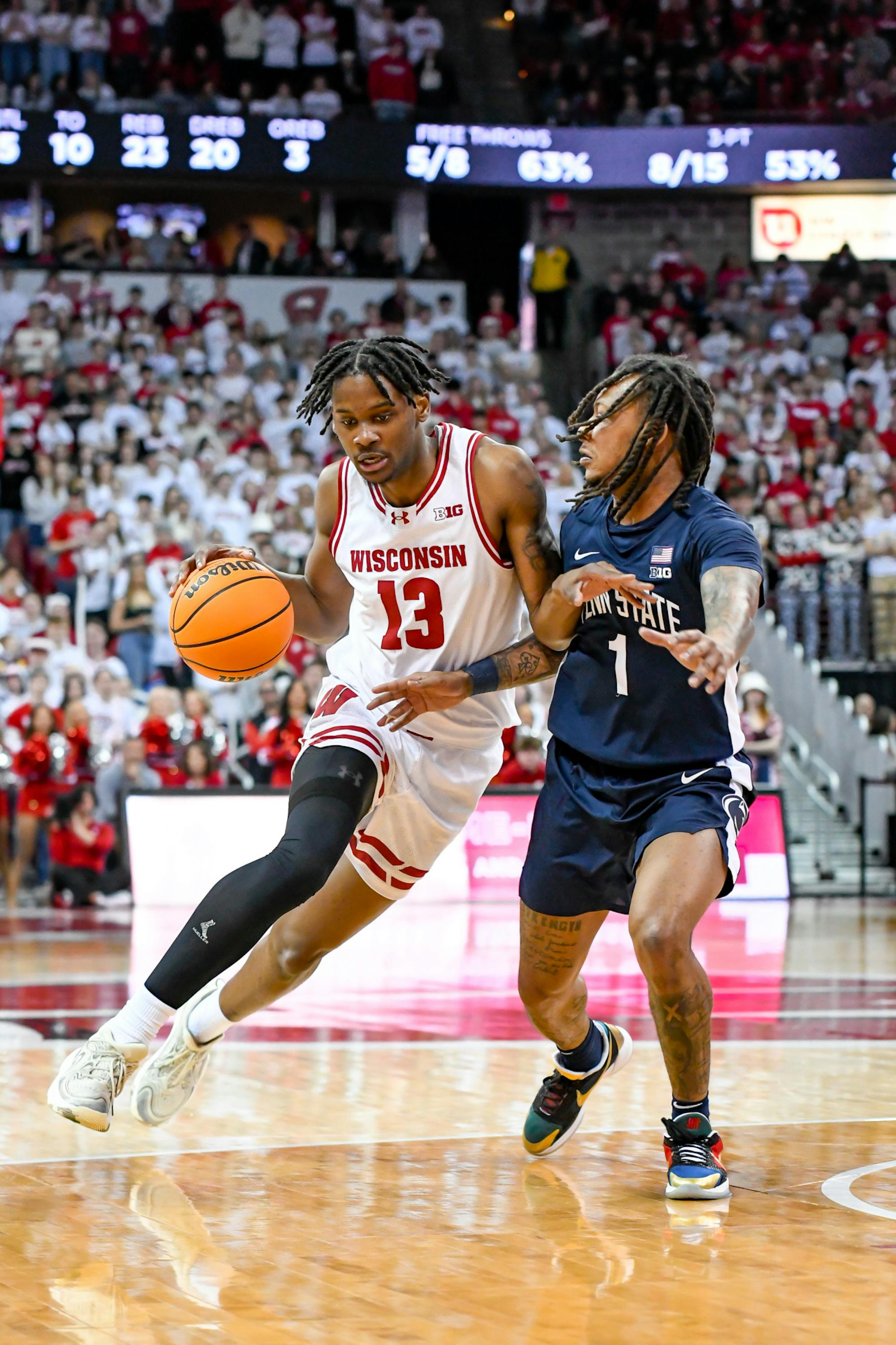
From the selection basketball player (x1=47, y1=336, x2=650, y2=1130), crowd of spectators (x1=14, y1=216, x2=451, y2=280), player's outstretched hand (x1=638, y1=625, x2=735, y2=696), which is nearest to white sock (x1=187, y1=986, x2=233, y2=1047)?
basketball player (x1=47, y1=336, x2=650, y2=1130)

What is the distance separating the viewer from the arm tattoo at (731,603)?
4031 millimetres

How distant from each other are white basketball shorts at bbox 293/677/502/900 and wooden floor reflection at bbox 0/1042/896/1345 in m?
0.77

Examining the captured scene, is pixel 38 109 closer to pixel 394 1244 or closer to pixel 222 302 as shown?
pixel 222 302

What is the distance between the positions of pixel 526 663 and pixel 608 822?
1.89 ft

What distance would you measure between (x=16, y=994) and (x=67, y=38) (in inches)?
644

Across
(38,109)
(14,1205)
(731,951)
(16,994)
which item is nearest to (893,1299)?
(14,1205)

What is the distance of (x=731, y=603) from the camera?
13.6ft

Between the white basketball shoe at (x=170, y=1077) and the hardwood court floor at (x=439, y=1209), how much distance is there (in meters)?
0.15

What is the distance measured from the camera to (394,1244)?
3717 millimetres

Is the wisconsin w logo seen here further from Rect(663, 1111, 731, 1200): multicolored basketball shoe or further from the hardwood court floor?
Rect(663, 1111, 731, 1200): multicolored basketball shoe

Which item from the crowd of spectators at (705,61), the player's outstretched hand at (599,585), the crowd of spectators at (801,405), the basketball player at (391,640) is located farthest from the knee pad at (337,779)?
the crowd of spectators at (705,61)

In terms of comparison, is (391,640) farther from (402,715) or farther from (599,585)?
(599,585)

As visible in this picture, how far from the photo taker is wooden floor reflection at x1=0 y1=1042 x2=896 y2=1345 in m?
3.16

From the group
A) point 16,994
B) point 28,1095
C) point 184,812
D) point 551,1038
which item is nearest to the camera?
point 551,1038
